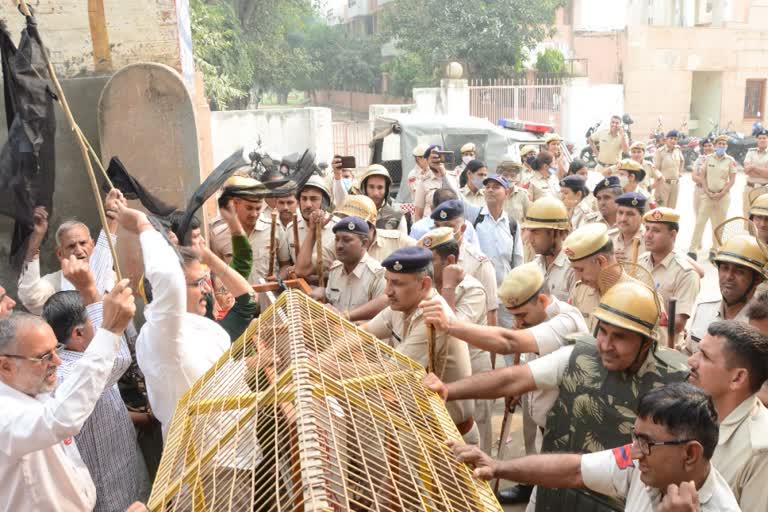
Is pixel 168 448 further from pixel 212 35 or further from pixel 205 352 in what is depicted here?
pixel 212 35

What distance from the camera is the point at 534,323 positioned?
11.7ft

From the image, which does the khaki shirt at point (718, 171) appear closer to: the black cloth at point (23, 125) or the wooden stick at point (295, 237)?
the wooden stick at point (295, 237)

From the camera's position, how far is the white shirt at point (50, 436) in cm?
239

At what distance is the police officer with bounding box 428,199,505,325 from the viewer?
16.5 ft

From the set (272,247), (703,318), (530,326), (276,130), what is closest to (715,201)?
(703,318)

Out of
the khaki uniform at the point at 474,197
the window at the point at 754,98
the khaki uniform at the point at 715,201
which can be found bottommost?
the khaki uniform at the point at 715,201

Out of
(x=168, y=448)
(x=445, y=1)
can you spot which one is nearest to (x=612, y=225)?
(x=168, y=448)

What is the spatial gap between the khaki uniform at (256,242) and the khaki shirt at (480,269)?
1.65m

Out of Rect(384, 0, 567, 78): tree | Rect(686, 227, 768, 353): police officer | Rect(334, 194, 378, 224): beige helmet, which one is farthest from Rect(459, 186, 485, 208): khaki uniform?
Rect(384, 0, 567, 78): tree

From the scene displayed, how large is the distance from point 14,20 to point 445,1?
2020 centimetres

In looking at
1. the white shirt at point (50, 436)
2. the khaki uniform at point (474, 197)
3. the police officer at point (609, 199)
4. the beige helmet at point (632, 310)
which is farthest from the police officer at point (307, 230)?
the beige helmet at point (632, 310)

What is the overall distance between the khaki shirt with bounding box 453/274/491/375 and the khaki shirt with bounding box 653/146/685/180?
8.72 meters

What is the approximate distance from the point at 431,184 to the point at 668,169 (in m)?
5.72

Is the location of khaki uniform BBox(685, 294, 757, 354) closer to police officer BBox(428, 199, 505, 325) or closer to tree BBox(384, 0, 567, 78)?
police officer BBox(428, 199, 505, 325)
